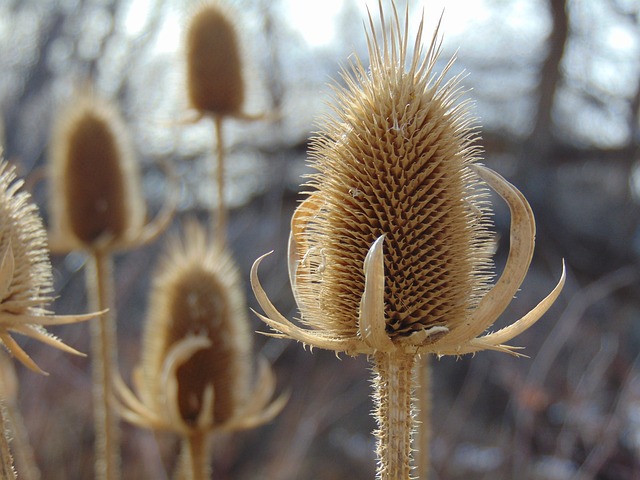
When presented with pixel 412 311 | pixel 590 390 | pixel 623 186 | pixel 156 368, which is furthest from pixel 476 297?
pixel 623 186

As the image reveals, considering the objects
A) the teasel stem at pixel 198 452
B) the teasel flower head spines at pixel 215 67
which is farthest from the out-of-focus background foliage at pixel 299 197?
the teasel stem at pixel 198 452

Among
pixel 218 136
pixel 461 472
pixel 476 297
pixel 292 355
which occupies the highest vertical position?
pixel 218 136

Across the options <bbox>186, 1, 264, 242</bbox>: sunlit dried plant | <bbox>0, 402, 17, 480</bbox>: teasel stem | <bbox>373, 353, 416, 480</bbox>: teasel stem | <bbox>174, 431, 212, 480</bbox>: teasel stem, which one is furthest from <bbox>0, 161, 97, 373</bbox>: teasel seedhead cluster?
<bbox>186, 1, 264, 242</bbox>: sunlit dried plant

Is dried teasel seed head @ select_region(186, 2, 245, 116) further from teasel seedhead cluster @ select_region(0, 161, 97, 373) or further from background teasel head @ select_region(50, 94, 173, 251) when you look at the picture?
teasel seedhead cluster @ select_region(0, 161, 97, 373)

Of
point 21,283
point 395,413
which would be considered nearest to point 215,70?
point 21,283

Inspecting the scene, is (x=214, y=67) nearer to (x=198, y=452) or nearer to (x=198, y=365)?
(x=198, y=365)

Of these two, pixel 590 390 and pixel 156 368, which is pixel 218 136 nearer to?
pixel 156 368

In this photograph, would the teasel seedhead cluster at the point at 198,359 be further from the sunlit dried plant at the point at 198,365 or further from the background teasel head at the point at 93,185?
the background teasel head at the point at 93,185
